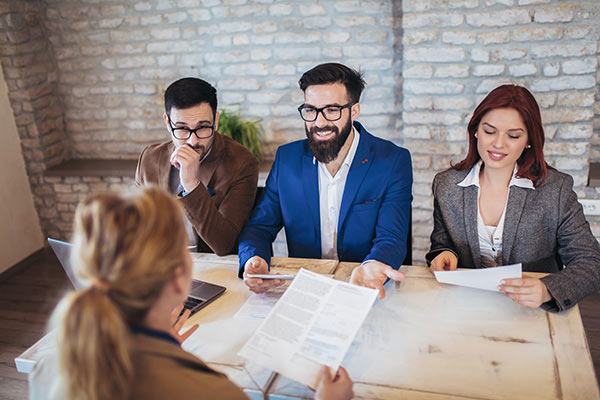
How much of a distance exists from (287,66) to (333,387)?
116 inches

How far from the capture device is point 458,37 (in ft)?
10.3

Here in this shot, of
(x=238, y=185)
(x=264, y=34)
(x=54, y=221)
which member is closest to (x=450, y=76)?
(x=264, y=34)

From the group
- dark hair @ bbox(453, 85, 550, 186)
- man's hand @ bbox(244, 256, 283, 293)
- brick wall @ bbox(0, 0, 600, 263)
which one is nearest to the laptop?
Result: man's hand @ bbox(244, 256, 283, 293)

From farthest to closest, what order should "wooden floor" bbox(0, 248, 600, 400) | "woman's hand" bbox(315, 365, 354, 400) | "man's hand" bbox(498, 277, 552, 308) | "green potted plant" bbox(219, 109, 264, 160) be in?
1. "green potted plant" bbox(219, 109, 264, 160)
2. "wooden floor" bbox(0, 248, 600, 400)
3. "man's hand" bbox(498, 277, 552, 308)
4. "woman's hand" bbox(315, 365, 354, 400)

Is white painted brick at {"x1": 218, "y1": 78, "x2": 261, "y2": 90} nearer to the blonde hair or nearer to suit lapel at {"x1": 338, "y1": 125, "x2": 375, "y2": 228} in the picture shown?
suit lapel at {"x1": 338, "y1": 125, "x2": 375, "y2": 228}

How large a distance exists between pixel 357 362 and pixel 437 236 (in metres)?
0.93

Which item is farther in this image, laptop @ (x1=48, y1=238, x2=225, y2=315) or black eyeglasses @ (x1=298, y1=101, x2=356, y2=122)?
black eyeglasses @ (x1=298, y1=101, x2=356, y2=122)

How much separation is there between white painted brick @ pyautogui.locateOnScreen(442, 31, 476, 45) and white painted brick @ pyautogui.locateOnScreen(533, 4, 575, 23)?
0.37 m

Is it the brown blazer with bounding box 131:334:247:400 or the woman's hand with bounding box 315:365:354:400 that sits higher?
the brown blazer with bounding box 131:334:247:400

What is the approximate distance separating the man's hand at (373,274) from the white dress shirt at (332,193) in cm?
48

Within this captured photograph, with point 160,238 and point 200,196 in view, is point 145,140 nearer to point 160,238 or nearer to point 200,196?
point 200,196

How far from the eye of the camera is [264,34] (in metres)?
3.76

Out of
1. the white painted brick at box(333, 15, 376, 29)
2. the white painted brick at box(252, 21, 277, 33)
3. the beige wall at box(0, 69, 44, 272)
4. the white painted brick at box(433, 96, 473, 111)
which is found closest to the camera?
the white painted brick at box(433, 96, 473, 111)

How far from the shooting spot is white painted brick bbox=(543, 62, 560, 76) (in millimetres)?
3069
